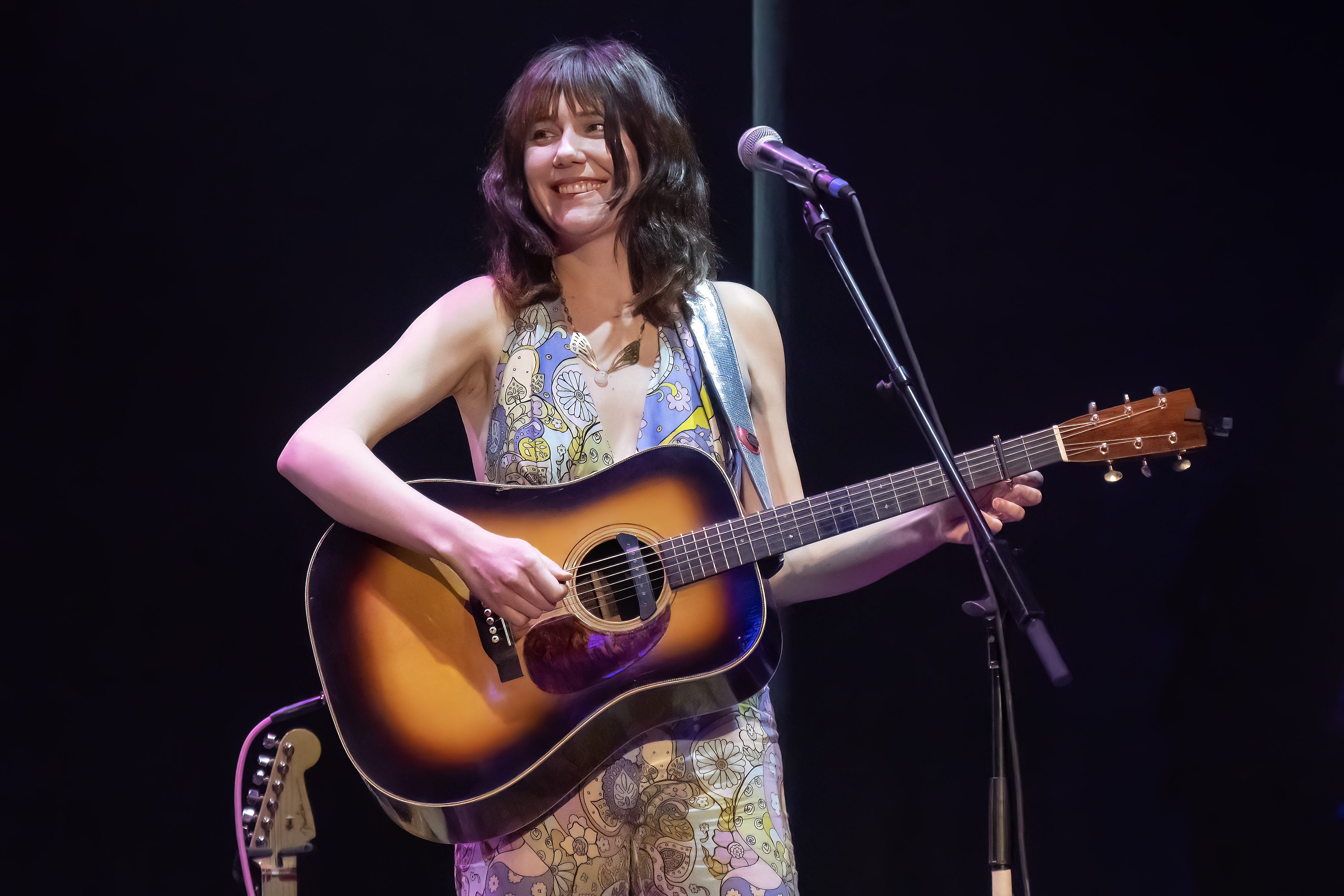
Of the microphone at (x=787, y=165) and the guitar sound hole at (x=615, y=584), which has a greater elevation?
the microphone at (x=787, y=165)

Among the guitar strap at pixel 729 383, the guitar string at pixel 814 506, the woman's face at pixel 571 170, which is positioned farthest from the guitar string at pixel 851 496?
the woman's face at pixel 571 170

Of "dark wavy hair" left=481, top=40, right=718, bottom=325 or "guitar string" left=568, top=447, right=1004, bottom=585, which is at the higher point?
"dark wavy hair" left=481, top=40, right=718, bottom=325

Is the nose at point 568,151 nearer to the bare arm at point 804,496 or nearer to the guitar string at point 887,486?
the bare arm at point 804,496

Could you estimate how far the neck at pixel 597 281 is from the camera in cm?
239

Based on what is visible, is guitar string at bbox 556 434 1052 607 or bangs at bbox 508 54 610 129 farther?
bangs at bbox 508 54 610 129

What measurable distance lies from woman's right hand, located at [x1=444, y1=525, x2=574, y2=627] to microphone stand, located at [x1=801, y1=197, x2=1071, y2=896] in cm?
72

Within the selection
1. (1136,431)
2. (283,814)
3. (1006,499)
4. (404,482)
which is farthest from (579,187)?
(283,814)

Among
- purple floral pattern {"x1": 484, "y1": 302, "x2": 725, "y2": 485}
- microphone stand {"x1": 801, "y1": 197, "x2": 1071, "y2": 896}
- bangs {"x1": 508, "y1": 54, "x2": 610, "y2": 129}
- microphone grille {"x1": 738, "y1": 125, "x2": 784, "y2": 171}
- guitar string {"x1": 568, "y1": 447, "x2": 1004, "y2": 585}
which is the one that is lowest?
microphone stand {"x1": 801, "y1": 197, "x2": 1071, "y2": 896}

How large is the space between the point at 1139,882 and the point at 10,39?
166 inches

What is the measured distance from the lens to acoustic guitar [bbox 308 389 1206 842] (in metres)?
1.92

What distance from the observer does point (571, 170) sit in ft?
7.56

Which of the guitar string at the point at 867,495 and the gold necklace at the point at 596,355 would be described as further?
the gold necklace at the point at 596,355

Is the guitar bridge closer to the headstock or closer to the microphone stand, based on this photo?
the microphone stand

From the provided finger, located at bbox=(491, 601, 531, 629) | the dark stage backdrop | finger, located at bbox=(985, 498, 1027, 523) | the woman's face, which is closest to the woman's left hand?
finger, located at bbox=(985, 498, 1027, 523)
